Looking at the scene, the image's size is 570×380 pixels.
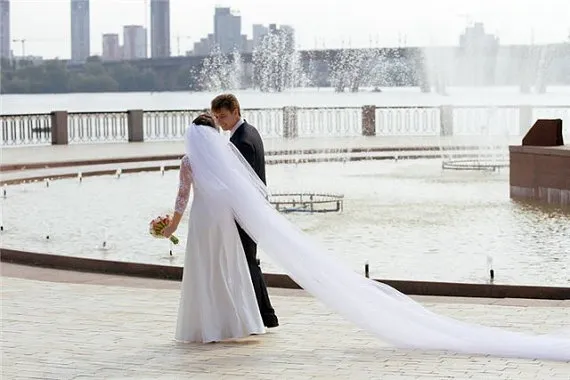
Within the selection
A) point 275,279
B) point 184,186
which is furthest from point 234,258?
point 275,279

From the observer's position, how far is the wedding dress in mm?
9344

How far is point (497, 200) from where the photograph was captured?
19.9 meters

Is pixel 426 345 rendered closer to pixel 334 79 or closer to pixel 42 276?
pixel 42 276

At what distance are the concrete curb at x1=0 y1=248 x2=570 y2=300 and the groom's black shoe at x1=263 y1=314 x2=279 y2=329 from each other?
207 cm

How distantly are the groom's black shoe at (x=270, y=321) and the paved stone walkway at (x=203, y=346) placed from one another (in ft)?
0.19

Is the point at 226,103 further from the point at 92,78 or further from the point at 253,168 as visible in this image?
the point at 92,78

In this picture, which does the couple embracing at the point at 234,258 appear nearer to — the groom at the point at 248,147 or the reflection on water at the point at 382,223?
the groom at the point at 248,147

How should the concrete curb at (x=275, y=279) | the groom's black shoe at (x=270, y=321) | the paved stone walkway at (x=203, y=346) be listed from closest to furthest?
the paved stone walkway at (x=203, y=346) → the groom's black shoe at (x=270, y=321) → the concrete curb at (x=275, y=279)

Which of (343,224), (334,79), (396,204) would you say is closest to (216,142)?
(343,224)

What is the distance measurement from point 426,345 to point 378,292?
2.07 ft

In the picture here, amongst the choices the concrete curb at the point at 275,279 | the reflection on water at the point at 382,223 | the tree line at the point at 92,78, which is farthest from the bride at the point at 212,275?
the tree line at the point at 92,78

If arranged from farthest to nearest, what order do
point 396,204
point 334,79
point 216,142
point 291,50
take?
point 334,79 → point 291,50 → point 396,204 → point 216,142

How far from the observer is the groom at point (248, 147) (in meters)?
9.59

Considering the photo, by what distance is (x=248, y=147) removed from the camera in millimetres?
9711
